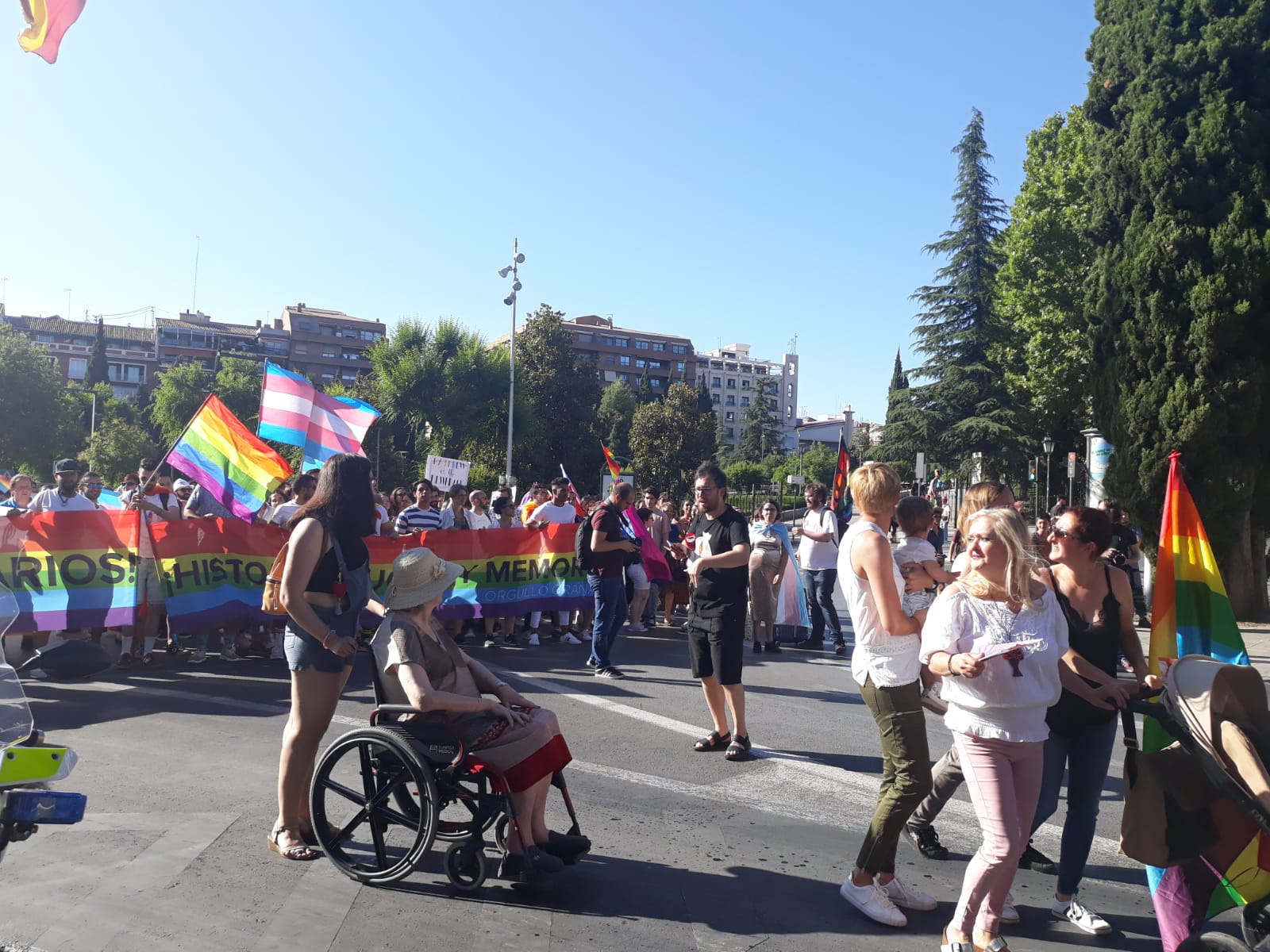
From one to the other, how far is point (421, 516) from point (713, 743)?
21.3 ft

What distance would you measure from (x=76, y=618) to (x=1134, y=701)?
8815 millimetres

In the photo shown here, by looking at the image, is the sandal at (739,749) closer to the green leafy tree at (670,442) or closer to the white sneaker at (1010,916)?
the white sneaker at (1010,916)

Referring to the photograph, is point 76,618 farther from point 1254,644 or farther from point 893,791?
point 1254,644

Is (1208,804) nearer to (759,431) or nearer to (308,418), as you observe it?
(308,418)

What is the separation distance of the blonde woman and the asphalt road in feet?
1.56

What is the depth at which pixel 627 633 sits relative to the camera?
13.1 metres

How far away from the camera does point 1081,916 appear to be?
4.16 metres

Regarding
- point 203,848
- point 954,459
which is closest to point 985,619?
point 203,848

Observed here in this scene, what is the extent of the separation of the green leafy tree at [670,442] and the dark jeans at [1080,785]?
152 ft

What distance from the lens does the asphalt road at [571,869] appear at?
157 inches

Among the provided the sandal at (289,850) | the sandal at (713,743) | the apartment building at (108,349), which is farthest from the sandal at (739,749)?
the apartment building at (108,349)

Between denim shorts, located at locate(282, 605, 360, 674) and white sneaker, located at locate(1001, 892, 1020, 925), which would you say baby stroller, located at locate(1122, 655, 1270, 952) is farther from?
denim shorts, located at locate(282, 605, 360, 674)

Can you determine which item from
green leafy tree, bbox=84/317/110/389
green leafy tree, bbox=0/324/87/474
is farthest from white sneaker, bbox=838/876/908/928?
green leafy tree, bbox=84/317/110/389

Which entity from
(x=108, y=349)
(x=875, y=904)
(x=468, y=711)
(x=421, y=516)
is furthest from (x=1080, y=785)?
(x=108, y=349)
